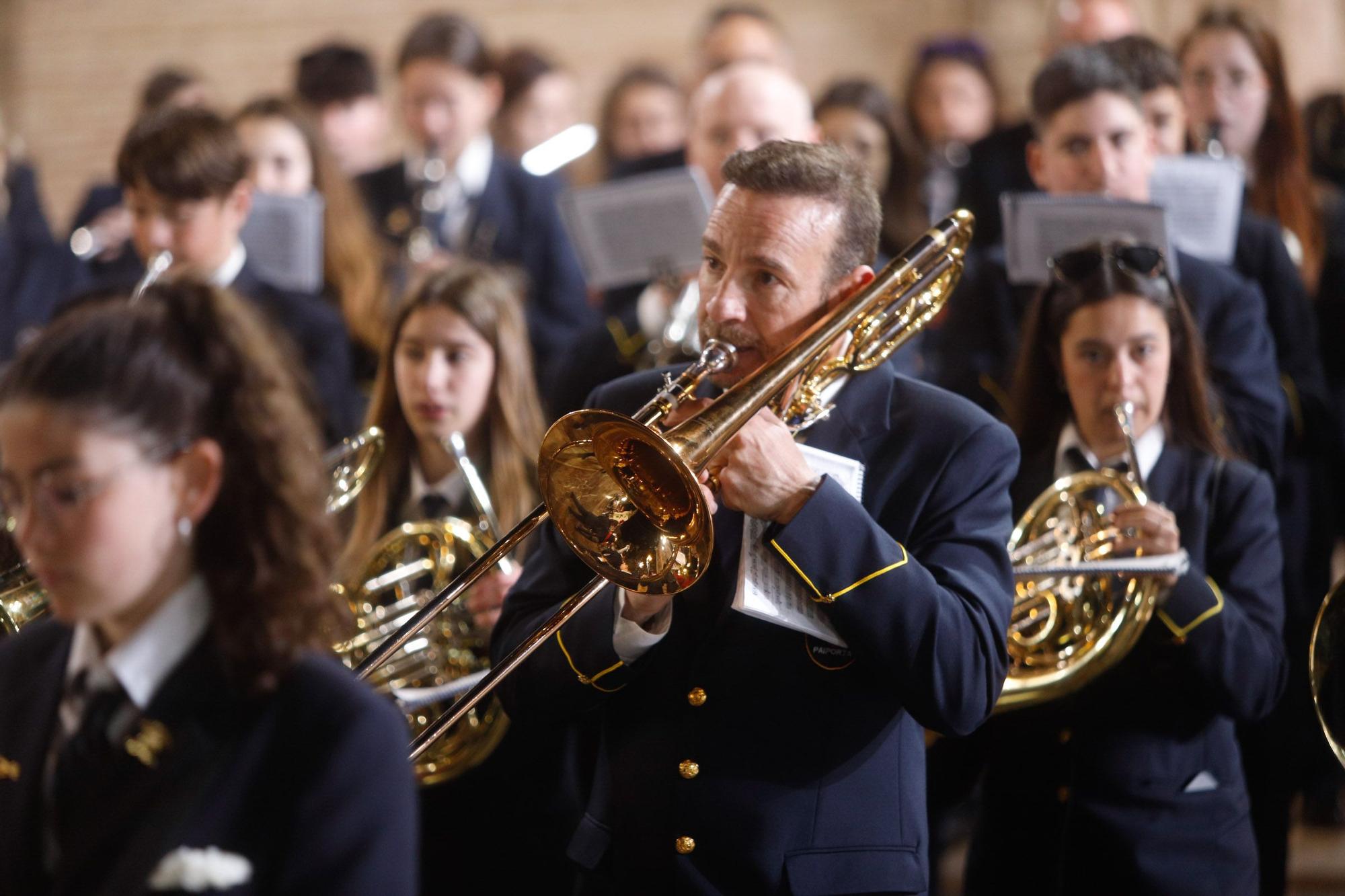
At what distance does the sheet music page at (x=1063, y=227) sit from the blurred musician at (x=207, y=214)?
1.96 metres

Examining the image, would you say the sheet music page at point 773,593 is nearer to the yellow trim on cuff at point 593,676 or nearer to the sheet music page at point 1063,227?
the yellow trim on cuff at point 593,676

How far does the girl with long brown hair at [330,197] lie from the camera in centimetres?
531

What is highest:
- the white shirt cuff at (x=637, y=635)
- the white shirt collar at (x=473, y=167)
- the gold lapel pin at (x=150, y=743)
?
the white shirt collar at (x=473, y=167)

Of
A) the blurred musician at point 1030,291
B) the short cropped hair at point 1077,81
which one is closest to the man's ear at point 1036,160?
the blurred musician at point 1030,291

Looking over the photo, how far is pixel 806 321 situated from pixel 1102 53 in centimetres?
203

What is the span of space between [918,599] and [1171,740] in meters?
1.12

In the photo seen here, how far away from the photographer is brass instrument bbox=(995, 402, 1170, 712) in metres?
3.17

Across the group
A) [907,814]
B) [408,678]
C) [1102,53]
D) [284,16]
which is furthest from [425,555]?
[284,16]

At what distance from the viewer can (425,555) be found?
3.53 m

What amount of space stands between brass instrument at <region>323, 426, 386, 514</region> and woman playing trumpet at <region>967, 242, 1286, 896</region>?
55.7 inches

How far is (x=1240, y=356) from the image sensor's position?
3.94 metres

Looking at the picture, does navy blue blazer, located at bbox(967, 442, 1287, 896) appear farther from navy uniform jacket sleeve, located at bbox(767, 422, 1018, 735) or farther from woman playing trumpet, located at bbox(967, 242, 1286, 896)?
navy uniform jacket sleeve, located at bbox(767, 422, 1018, 735)

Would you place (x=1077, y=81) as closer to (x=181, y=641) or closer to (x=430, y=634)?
(x=430, y=634)

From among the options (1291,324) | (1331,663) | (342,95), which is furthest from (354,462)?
(342,95)
